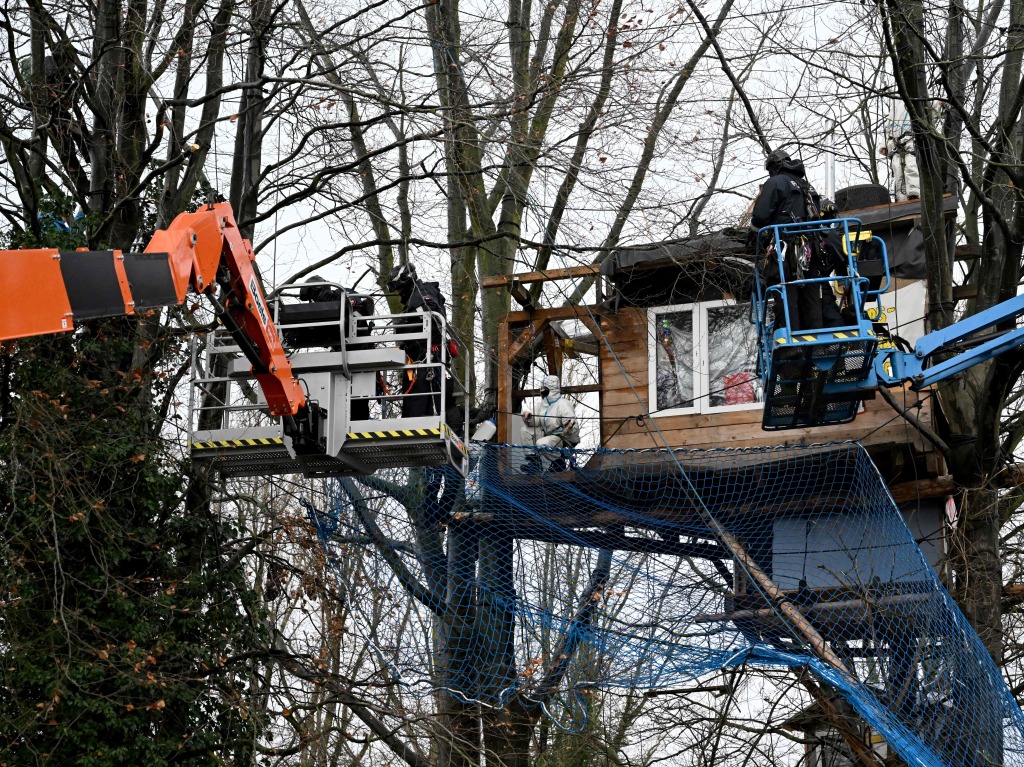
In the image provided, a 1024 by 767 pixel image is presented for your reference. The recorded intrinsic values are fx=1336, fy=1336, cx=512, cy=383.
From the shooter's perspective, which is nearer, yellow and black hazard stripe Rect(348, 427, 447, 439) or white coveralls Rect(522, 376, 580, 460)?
yellow and black hazard stripe Rect(348, 427, 447, 439)

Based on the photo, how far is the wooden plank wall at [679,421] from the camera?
1416 centimetres

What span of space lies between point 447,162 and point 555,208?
1520 millimetres

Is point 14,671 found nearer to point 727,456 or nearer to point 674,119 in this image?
point 727,456

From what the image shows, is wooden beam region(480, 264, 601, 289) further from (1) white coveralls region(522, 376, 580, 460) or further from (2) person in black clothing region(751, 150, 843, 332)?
(2) person in black clothing region(751, 150, 843, 332)

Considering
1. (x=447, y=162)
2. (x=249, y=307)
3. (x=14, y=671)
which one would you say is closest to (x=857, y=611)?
(x=447, y=162)

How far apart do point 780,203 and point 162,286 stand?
6200mm

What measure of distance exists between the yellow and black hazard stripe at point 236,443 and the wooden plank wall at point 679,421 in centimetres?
500

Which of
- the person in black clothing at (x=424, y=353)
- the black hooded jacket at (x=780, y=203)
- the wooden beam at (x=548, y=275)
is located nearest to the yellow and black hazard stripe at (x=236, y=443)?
the person in black clothing at (x=424, y=353)

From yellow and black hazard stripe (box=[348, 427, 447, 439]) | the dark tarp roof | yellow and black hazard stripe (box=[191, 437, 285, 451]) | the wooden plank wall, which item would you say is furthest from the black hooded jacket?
yellow and black hazard stripe (box=[191, 437, 285, 451])

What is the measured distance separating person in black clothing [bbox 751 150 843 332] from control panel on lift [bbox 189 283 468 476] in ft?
10.2

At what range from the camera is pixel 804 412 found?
12984mm

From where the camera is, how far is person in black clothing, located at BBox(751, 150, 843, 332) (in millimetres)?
11945

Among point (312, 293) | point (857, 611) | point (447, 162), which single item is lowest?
point (857, 611)

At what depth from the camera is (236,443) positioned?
11.2m
